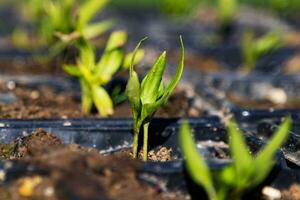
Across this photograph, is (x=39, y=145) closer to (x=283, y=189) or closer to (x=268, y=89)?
(x=283, y=189)

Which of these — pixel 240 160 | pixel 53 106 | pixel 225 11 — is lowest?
pixel 225 11

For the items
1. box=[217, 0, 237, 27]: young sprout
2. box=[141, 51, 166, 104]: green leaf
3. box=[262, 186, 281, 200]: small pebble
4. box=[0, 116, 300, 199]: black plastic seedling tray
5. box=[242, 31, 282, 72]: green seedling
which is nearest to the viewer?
box=[262, 186, 281, 200]: small pebble

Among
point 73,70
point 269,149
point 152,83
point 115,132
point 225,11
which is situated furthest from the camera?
point 225,11

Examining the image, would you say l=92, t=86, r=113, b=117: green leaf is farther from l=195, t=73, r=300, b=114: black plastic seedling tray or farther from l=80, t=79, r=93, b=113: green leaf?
l=195, t=73, r=300, b=114: black plastic seedling tray

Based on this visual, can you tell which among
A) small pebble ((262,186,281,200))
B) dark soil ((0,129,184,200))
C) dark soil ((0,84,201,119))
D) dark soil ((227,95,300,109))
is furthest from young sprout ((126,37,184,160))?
dark soil ((227,95,300,109))

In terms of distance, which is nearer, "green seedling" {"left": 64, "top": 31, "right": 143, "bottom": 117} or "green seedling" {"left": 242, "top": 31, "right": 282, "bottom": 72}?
"green seedling" {"left": 64, "top": 31, "right": 143, "bottom": 117}

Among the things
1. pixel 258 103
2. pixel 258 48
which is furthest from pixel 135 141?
pixel 258 48

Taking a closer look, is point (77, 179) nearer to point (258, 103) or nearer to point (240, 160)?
point (240, 160)
